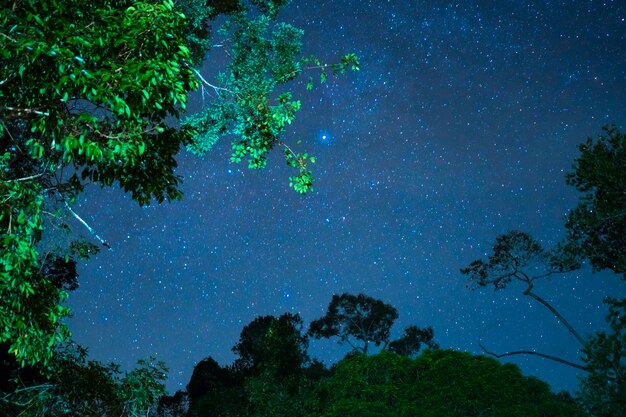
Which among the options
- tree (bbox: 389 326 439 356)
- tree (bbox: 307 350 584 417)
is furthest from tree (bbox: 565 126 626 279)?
tree (bbox: 389 326 439 356)

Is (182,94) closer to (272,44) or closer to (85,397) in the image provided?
(272,44)

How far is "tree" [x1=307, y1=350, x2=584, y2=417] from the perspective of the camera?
55.1 ft

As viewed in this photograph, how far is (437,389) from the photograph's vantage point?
17.9 metres

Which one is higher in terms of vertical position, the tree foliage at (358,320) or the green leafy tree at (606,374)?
the tree foliage at (358,320)

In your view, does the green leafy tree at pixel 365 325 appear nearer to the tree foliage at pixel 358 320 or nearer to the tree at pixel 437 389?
the tree foliage at pixel 358 320

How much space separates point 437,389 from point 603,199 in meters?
7.96

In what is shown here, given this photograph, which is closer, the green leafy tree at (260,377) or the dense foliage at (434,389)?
the dense foliage at (434,389)

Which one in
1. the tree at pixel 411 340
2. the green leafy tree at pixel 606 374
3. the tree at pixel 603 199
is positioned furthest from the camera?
the tree at pixel 411 340

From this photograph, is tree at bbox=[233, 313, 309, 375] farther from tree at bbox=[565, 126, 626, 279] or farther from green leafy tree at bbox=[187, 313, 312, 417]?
tree at bbox=[565, 126, 626, 279]

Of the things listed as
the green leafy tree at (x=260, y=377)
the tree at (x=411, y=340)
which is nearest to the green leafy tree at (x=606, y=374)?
the green leafy tree at (x=260, y=377)

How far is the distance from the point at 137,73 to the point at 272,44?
790 centimetres

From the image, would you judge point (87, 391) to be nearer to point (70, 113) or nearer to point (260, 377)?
point (70, 113)

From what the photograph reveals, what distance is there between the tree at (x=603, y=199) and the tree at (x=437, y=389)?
204 inches

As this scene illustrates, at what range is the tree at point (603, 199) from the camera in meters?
18.4
